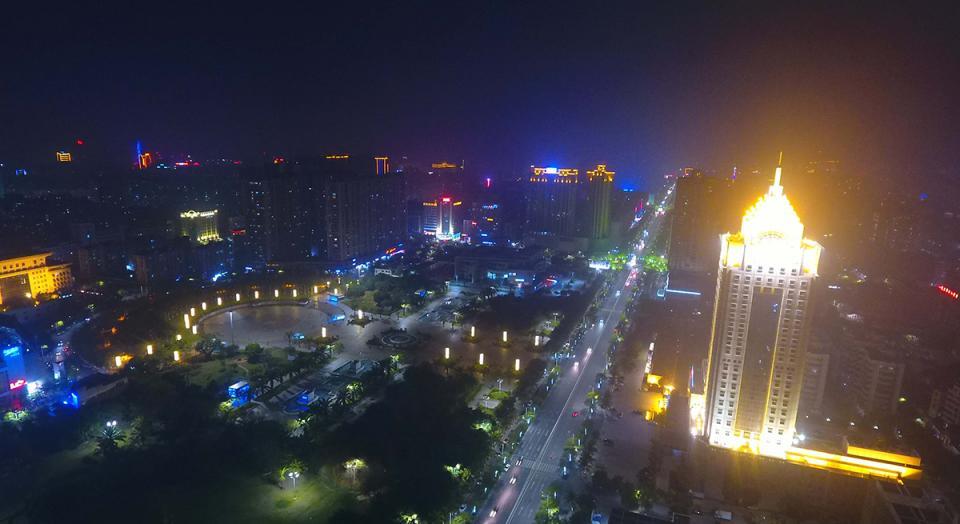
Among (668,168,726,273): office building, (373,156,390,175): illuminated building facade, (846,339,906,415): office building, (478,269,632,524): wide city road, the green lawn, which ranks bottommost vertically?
(478,269,632,524): wide city road

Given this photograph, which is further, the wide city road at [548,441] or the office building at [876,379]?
the office building at [876,379]

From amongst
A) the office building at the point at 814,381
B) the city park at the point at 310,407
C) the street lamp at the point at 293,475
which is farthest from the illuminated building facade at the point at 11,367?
the office building at the point at 814,381

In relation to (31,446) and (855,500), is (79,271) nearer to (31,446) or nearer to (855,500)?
(31,446)

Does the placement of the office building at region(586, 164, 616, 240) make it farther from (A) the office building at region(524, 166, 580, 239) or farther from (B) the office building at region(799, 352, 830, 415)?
(B) the office building at region(799, 352, 830, 415)

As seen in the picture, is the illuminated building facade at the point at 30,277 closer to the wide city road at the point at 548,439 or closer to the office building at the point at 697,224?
the wide city road at the point at 548,439

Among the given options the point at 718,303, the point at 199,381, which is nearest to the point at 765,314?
the point at 718,303

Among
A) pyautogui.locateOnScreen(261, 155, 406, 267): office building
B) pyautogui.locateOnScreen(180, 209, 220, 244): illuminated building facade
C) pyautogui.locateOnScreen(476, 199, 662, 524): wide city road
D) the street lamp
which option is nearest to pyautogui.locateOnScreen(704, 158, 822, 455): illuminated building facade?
pyautogui.locateOnScreen(476, 199, 662, 524): wide city road
